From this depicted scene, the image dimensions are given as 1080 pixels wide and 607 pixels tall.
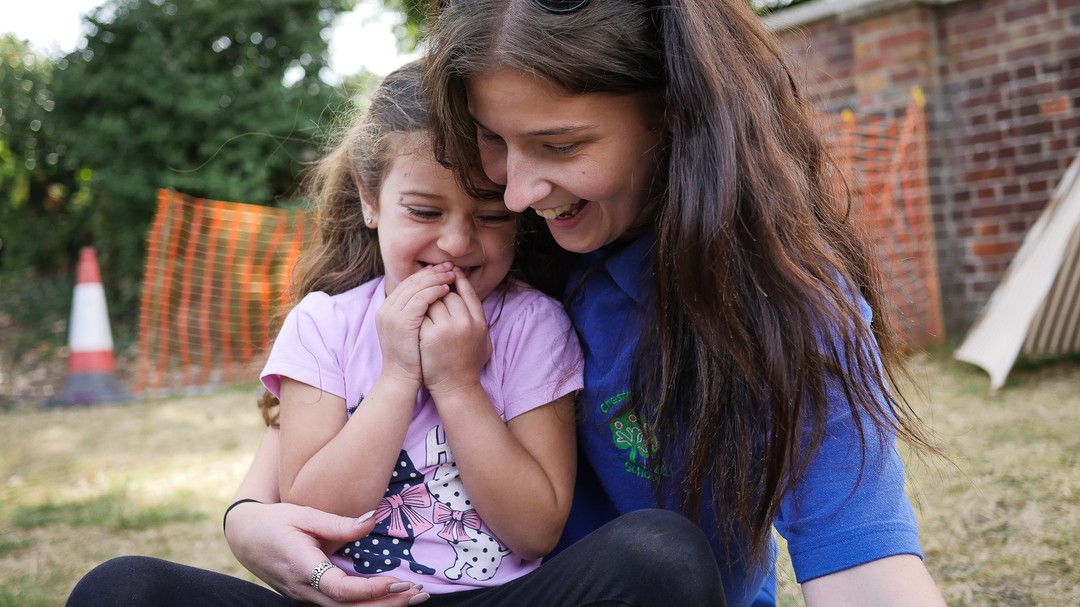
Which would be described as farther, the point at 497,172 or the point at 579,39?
the point at 497,172

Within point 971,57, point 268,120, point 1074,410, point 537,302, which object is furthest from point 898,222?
point 268,120

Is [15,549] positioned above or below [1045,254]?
below

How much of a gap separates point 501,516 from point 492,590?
0.40 feet

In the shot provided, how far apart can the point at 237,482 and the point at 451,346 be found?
242cm

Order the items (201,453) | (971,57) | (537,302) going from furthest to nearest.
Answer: (971,57) → (201,453) → (537,302)

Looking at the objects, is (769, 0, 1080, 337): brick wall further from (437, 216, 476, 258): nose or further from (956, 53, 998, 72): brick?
(437, 216, 476, 258): nose

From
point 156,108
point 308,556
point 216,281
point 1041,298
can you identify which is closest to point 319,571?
point 308,556

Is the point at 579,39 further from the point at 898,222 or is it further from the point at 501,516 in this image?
the point at 898,222

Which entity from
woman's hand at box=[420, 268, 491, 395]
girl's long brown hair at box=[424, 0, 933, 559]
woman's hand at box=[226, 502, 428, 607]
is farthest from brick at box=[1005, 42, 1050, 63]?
woman's hand at box=[226, 502, 428, 607]

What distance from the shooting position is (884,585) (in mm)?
1343

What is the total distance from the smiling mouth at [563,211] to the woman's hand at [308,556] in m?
0.56

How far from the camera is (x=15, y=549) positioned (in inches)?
114

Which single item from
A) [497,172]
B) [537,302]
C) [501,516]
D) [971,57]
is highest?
[971,57]

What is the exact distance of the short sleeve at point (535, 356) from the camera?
159cm
